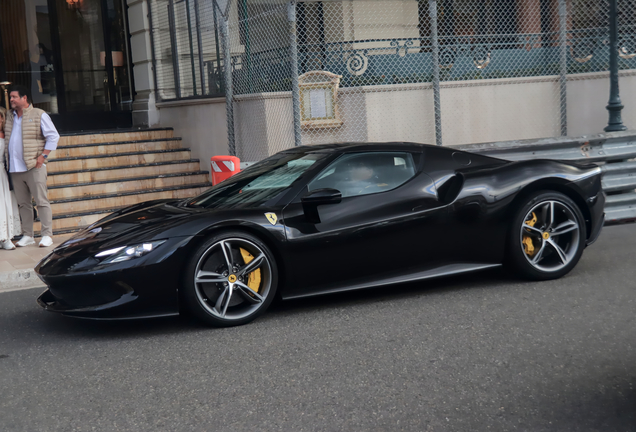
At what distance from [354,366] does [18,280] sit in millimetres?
4180

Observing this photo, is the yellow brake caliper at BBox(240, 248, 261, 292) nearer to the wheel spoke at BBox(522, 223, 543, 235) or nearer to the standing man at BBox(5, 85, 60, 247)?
the wheel spoke at BBox(522, 223, 543, 235)

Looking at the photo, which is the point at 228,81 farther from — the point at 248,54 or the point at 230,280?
the point at 230,280

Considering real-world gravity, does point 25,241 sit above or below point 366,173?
below

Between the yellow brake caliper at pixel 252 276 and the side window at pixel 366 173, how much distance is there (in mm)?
697

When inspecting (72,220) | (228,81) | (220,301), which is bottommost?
(72,220)

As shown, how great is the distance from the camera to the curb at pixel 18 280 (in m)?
6.72

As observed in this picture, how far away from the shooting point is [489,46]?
35.8ft

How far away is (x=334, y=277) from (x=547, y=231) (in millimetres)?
1869

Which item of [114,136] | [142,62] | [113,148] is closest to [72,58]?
[142,62]

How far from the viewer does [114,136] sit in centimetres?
1220

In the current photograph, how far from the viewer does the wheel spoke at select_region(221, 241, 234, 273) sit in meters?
4.76

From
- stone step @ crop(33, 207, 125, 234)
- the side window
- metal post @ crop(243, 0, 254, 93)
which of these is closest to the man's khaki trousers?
stone step @ crop(33, 207, 125, 234)

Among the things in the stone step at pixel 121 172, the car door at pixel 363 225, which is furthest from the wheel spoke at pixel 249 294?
the stone step at pixel 121 172

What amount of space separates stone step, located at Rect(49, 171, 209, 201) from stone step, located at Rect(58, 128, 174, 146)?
1.30 metres
